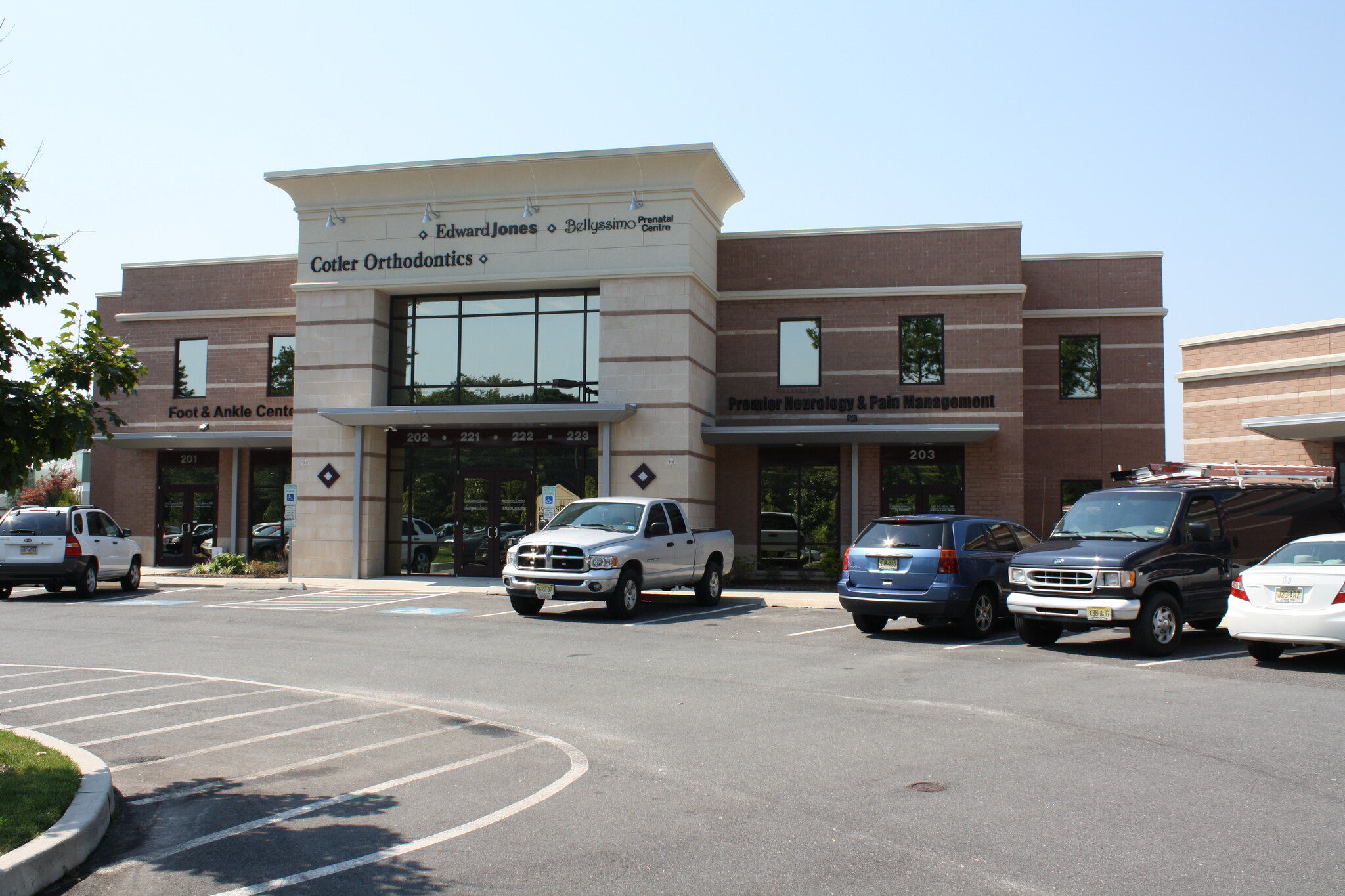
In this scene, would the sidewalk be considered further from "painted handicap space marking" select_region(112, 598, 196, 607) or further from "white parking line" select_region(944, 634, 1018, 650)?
"white parking line" select_region(944, 634, 1018, 650)

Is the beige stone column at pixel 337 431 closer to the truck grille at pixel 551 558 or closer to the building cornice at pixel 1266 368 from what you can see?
the truck grille at pixel 551 558

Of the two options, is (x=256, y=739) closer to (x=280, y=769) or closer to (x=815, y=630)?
(x=280, y=769)

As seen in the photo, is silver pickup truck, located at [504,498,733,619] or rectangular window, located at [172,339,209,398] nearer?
silver pickup truck, located at [504,498,733,619]

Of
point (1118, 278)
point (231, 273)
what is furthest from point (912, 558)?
point (231, 273)

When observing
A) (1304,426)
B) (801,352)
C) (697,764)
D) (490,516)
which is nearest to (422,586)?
(490,516)

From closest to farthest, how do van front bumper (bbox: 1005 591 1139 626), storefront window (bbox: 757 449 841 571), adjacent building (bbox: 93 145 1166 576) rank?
van front bumper (bbox: 1005 591 1139 626)
adjacent building (bbox: 93 145 1166 576)
storefront window (bbox: 757 449 841 571)

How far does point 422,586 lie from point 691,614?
26.6 ft

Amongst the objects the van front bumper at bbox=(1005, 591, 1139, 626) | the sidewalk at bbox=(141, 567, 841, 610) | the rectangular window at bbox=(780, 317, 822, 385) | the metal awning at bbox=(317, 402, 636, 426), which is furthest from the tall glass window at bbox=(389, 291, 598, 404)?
the van front bumper at bbox=(1005, 591, 1139, 626)

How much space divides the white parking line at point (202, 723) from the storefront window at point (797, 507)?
59.0 feet

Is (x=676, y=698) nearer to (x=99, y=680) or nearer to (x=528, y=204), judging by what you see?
(x=99, y=680)

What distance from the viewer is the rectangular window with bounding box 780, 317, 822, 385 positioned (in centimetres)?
2745

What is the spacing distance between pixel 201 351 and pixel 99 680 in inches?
845

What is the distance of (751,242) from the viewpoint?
27781mm

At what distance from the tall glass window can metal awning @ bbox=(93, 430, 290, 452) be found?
4140 millimetres
